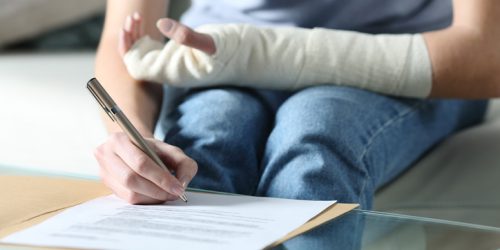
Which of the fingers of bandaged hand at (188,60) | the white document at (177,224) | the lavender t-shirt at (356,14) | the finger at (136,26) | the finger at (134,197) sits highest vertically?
the lavender t-shirt at (356,14)

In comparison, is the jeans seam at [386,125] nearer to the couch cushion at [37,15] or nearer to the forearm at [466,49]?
the forearm at [466,49]

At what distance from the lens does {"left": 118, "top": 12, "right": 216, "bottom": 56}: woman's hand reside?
3.04 ft

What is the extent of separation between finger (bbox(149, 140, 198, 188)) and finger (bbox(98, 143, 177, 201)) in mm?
28

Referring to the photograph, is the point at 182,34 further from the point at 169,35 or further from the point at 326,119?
the point at 326,119

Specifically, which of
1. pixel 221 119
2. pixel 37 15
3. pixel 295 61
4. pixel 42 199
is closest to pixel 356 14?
pixel 295 61

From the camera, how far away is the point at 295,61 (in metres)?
1.03

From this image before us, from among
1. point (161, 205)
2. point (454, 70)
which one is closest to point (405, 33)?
point (454, 70)

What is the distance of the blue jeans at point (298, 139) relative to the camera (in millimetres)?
885

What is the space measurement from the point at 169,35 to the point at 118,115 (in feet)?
0.59

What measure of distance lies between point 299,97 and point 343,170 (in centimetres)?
13

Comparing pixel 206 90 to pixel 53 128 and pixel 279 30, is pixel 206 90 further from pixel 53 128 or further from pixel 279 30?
pixel 53 128

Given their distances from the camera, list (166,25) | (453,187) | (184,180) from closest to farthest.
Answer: (184,180) < (166,25) < (453,187)

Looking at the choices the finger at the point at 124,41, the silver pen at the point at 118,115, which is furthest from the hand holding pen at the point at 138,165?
the finger at the point at 124,41

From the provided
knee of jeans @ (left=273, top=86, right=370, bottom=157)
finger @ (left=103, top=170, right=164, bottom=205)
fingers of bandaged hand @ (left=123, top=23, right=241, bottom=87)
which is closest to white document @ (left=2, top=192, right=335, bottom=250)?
finger @ (left=103, top=170, right=164, bottom=205)
